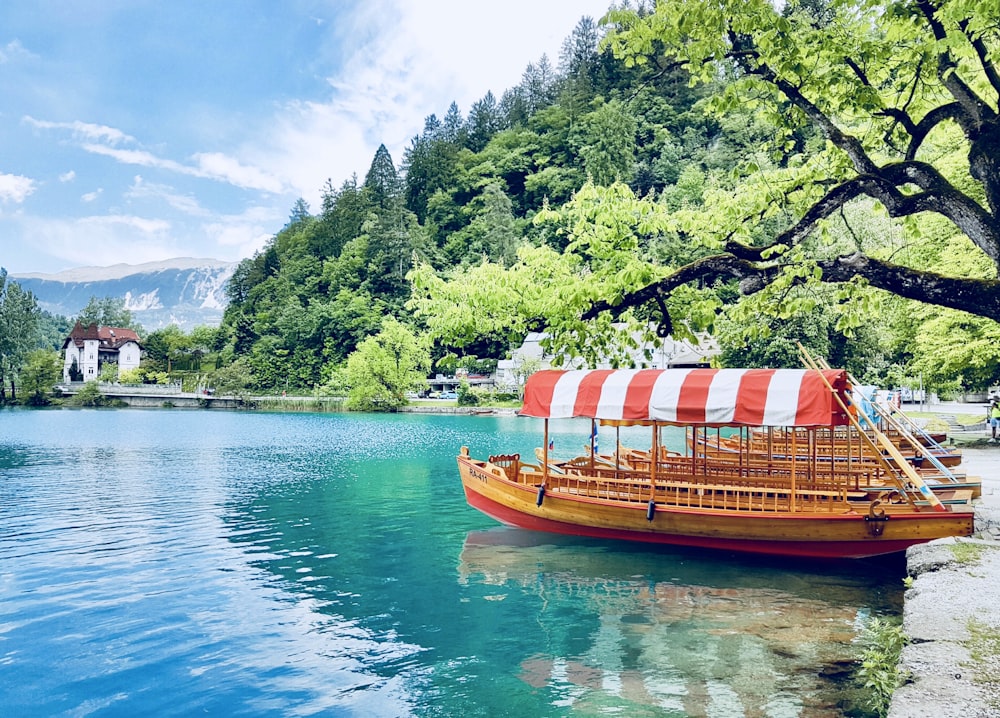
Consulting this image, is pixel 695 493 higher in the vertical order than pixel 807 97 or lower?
lower

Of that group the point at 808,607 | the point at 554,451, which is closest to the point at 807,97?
the point at 808,607

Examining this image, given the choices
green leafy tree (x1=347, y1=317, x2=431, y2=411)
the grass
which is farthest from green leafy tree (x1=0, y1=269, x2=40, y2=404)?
the grass

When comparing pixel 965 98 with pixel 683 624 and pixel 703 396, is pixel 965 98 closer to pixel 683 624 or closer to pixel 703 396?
pixel 703 396

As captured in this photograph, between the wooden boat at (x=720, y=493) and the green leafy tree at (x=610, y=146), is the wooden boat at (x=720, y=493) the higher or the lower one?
the lower one

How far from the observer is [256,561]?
50.8 feet

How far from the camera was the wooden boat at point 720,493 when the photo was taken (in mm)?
13367

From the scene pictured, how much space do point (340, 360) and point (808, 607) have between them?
80.7 meters

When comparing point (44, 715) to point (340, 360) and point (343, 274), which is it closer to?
point (340, 360)

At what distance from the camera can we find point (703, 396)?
47.1ft

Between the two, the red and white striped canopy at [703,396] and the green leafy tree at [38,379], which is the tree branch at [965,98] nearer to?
the red and white striped canopy at [703,396]

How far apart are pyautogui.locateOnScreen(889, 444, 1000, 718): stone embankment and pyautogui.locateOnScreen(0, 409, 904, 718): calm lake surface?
4.40 ft

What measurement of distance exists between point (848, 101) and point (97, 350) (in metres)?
126

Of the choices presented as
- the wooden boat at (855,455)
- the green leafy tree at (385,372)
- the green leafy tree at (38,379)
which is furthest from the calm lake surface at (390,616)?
the green leafy tree at (38,379)

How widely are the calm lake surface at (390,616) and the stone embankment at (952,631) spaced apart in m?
1.34
